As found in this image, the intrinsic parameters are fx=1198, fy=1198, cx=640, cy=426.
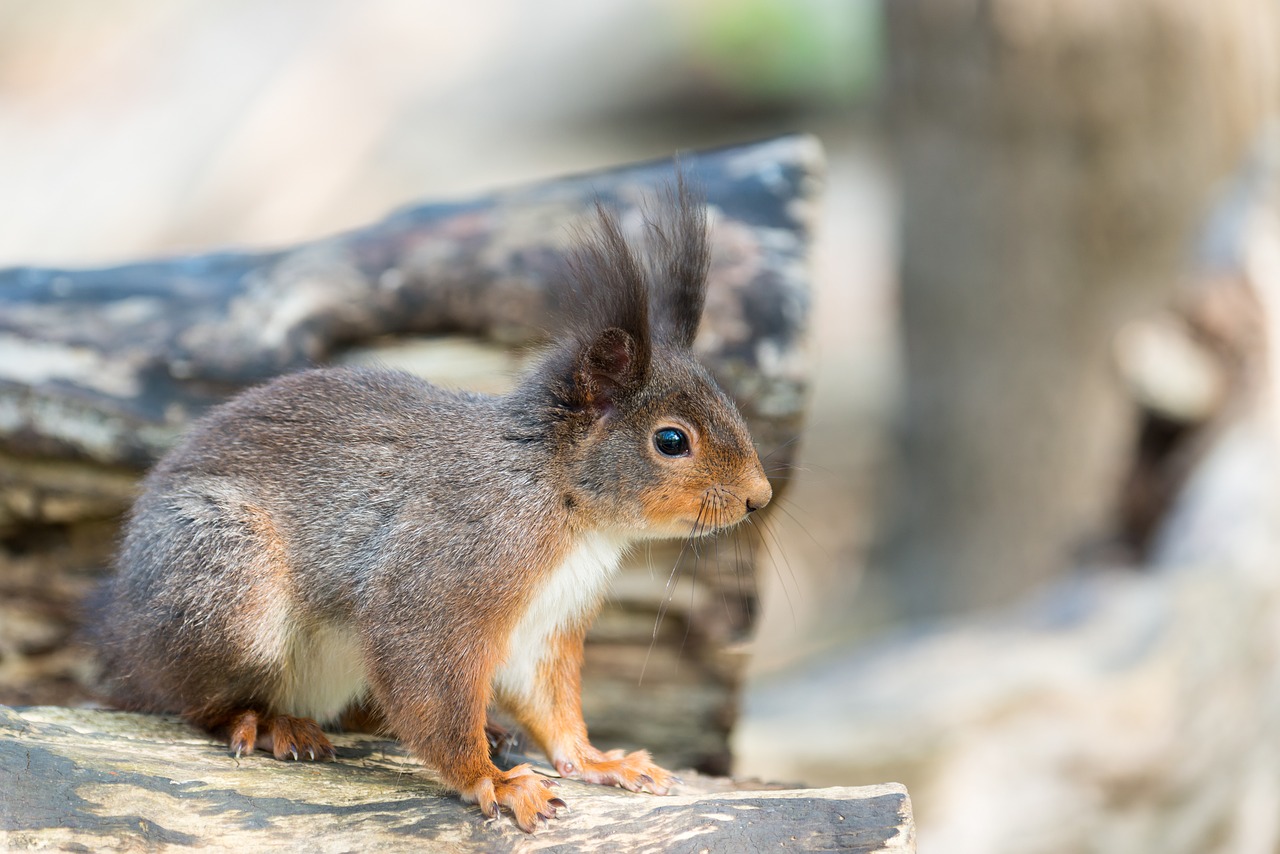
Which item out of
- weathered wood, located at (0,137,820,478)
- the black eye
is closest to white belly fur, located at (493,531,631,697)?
the black eye

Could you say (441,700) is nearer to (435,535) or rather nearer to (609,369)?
(435,535)

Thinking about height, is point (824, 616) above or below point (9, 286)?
above

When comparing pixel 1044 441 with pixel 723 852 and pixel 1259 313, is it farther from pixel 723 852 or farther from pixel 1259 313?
pixel 723 852

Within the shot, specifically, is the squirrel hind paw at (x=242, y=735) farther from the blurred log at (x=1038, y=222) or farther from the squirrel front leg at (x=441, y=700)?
the blurred log at (x=1038, y=222)

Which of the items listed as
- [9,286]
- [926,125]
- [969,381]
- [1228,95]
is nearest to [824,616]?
[969,381]

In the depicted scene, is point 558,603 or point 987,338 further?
point 987,338

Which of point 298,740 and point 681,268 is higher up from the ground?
point 681,268

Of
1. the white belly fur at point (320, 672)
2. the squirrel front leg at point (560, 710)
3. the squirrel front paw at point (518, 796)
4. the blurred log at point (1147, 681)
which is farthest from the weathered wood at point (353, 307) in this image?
the blurred log at point (1147, 681)

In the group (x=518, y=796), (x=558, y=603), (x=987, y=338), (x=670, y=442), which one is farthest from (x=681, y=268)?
(x=987, y=338)
